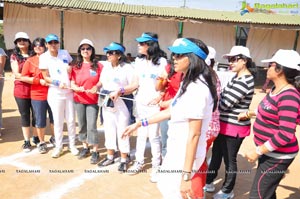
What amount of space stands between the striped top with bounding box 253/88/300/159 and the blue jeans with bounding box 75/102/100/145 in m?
2.43

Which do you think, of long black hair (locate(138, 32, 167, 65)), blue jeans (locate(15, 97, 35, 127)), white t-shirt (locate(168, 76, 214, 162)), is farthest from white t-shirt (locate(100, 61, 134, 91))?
white t-shirt (locate(168, 76, 214, 162))

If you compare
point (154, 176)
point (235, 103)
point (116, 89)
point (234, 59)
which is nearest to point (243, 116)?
point (235, 103)

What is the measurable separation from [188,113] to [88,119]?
2591 millimetres

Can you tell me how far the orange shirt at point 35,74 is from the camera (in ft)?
13.8

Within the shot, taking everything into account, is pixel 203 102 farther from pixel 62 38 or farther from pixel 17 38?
pixel 62 38

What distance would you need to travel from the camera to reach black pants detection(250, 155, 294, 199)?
2418 mm

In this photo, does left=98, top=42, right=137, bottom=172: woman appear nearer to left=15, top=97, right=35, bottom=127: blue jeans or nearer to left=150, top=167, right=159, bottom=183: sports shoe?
left=150, top=167, right=159, bottom=183: sports shoe

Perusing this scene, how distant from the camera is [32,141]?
4922 millimetres

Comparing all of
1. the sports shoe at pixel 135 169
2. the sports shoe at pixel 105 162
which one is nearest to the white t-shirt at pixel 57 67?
the sports shoe at pixel 105 162

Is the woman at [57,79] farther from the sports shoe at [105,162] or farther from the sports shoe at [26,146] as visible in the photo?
the sports shoe at [105,162]

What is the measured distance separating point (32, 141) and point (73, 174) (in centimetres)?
148

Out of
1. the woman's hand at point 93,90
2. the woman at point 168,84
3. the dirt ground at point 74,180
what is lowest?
the dirt ground at point 74,180

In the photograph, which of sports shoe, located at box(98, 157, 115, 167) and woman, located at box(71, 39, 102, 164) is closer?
woman, located at box(71, 39, 102, 164)

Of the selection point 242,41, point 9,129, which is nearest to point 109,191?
point 9,129
